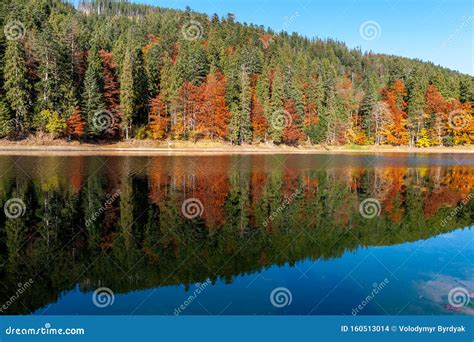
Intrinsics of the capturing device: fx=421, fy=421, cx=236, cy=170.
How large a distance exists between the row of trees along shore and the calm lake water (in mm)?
45181

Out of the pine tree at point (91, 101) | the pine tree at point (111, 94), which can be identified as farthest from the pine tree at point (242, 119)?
the pine tree at point (91, 101)

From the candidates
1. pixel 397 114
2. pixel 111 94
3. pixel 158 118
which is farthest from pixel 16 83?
pixel 397 114

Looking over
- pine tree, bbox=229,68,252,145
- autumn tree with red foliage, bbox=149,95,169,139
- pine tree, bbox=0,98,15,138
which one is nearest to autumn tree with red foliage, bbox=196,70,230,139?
pine tree, bbox=229,68,252,145

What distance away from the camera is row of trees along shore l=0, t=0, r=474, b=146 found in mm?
67938

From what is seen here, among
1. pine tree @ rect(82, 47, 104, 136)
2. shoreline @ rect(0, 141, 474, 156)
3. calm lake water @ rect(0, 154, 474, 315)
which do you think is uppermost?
pine tree @ rect(82, 47, 104, 136)

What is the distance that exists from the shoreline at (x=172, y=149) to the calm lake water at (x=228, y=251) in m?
37.0

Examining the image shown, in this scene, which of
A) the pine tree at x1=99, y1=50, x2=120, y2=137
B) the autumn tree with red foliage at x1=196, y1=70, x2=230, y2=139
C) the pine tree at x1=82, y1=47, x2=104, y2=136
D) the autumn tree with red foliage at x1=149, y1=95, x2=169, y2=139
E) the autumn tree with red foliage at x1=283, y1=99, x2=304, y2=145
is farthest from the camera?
the autumn tree with red foliage at x1=283, y1=99, x2=304, y2=145

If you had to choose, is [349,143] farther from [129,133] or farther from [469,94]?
[129,133]

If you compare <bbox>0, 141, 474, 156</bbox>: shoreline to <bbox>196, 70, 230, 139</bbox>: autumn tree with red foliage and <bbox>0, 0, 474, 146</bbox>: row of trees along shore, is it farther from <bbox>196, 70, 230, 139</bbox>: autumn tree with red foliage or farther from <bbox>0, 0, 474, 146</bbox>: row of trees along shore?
<bbox>196, 70, 230, 139</bbox>: autumn tree with red foliage

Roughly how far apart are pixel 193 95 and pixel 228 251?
71068 millimetres

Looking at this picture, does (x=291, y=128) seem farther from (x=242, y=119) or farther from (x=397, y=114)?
(x=397, y=114)
